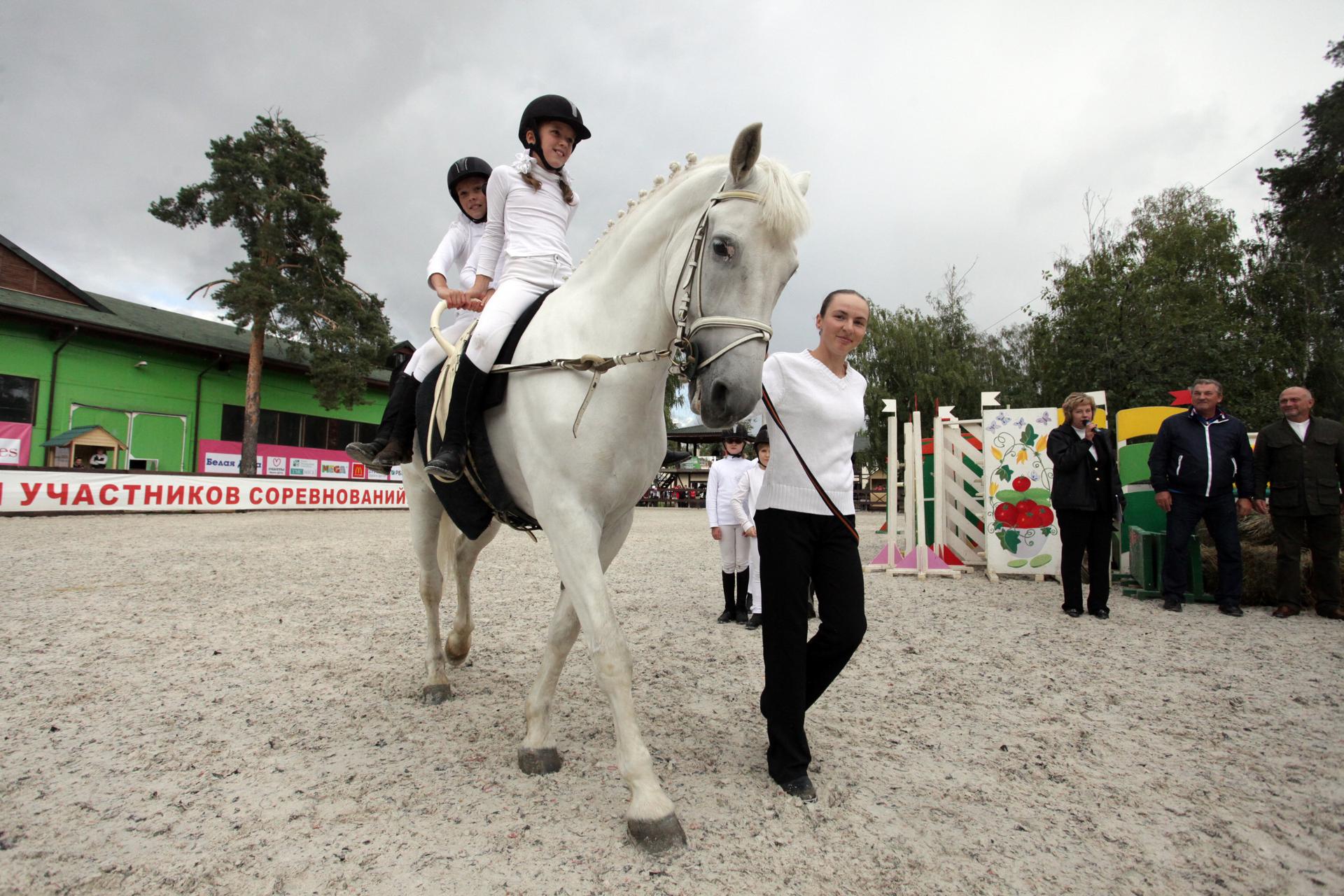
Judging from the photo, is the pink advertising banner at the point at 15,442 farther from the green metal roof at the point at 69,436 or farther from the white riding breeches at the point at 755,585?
the white riding breeches at the point at 755,585

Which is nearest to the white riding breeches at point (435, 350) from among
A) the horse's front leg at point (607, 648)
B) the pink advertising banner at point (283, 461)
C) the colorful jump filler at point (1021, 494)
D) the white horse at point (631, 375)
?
the white horse at point (631, 375)

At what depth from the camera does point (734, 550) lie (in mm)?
6754

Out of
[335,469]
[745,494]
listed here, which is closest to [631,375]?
[745,494]

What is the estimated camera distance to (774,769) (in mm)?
2732

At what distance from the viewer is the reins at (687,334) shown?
84.0 inches

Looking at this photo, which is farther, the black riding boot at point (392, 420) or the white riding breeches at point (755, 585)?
the white riding breeches at point (755, 585)

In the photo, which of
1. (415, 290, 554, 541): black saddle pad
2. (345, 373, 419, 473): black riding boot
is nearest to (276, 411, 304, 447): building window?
(345, 373, 419, 473): black riding boot

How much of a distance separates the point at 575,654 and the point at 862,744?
2441 mm

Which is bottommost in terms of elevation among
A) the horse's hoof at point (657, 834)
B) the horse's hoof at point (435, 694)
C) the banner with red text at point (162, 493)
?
the horse's hoof at point (435, 694)

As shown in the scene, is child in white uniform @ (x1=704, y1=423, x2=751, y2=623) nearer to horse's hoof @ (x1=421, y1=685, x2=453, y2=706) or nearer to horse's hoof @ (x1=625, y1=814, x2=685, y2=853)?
horse's hoof @ (x1=421, y1=685, x2=453, y2=706)

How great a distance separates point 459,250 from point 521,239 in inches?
43.4

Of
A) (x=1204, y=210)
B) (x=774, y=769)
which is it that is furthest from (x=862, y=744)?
(x=1204, y=210)

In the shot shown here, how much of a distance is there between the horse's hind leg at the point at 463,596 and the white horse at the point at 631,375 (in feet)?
5.07

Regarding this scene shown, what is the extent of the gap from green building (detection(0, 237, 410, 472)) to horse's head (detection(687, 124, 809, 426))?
2623 cm
